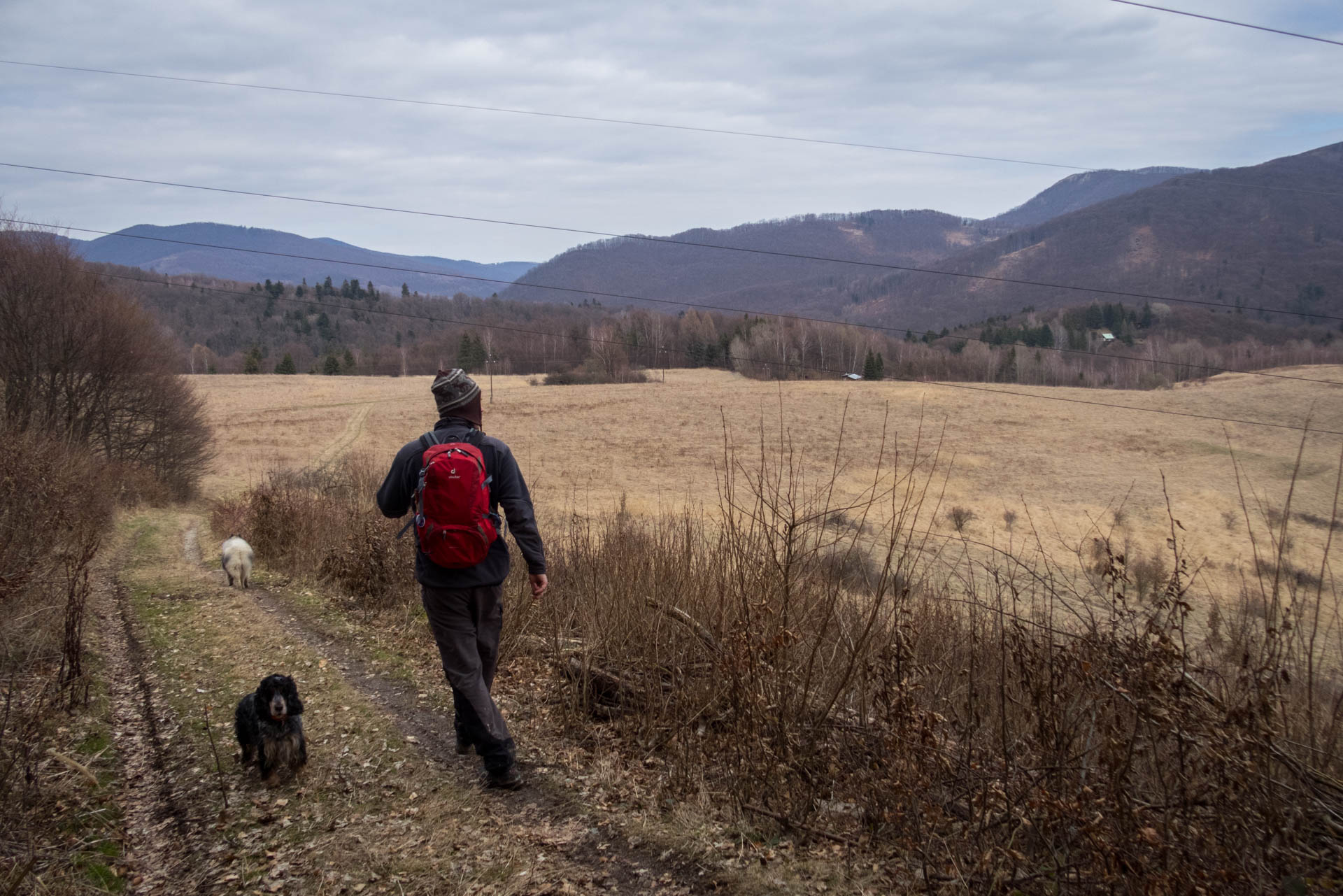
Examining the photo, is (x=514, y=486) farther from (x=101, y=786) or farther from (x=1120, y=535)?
(x=1120, y=535)

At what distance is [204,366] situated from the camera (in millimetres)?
83938

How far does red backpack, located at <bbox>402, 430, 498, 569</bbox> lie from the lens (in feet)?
12.5

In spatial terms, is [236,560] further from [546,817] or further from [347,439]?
[347,439]

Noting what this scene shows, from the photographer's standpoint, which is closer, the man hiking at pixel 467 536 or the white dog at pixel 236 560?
the man hiking at pixel 467 536

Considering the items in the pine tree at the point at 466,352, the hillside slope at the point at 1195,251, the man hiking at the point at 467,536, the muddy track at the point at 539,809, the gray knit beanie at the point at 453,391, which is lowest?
the muddy track at the point at 539,809

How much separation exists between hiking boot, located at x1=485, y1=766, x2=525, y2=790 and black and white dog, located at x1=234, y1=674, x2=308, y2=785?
1107mm

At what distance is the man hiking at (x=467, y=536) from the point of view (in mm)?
3826

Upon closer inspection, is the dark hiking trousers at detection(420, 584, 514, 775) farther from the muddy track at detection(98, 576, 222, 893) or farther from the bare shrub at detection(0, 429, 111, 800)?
the bare shrub at detection(0, 429, 111, 800)

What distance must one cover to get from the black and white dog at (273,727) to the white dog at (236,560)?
6.05m

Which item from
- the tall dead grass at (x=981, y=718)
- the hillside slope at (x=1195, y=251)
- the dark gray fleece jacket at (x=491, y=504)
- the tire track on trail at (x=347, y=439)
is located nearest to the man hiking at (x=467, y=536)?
the dark gray fleece jacket at (x=491, y=504)

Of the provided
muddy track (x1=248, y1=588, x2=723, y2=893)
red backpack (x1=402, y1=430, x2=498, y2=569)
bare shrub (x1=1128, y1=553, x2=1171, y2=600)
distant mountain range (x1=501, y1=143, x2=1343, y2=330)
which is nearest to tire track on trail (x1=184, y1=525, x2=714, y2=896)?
muddy track (x1=248, y1=588, x2=723, y2=893)

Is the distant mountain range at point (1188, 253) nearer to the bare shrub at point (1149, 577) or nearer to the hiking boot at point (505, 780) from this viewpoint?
the bare shrub at point (1149, 577)

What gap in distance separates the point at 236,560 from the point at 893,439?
35.7 metres

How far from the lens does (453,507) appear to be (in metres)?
3.81
